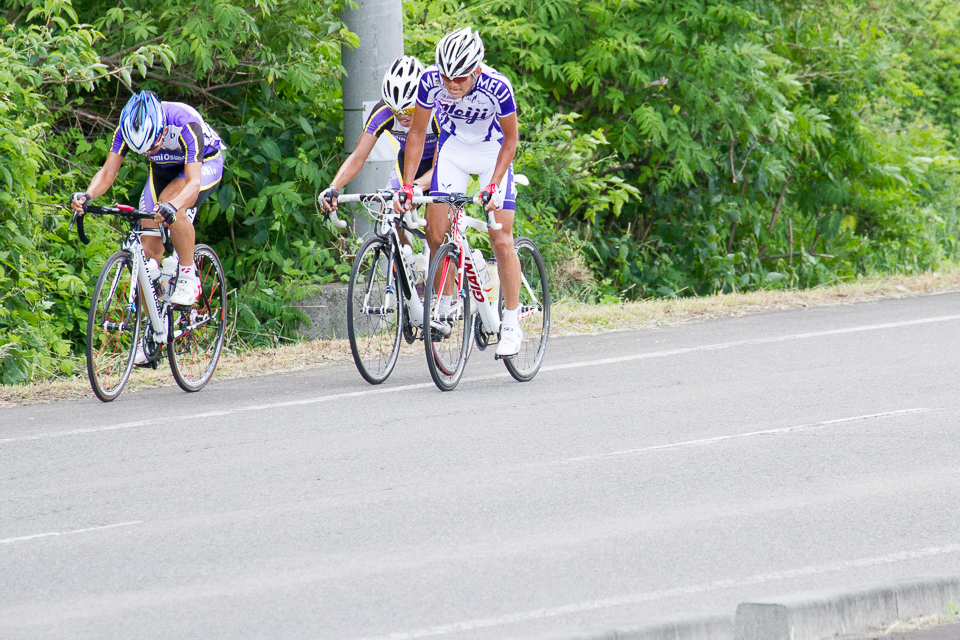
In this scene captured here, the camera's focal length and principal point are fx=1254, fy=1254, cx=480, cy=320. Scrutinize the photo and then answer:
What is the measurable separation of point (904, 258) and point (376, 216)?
482 inches

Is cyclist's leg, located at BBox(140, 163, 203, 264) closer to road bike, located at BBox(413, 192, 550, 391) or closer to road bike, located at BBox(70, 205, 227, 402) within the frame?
road bike, located at BBox(70, 205, 227, 402)

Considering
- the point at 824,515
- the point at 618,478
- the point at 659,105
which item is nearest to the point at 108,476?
the point at 618,478

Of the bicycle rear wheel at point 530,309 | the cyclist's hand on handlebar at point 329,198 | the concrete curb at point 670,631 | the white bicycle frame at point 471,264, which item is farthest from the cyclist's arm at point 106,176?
the concrete curb at point 670,631

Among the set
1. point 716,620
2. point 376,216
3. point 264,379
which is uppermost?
point 376,216

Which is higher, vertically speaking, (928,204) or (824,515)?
(824,515)

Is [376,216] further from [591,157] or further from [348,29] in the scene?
[591,157]

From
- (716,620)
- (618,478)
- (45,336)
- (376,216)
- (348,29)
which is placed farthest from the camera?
(348,29)

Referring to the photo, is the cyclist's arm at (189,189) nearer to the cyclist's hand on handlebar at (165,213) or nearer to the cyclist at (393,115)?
the cyclist's hand on handlebar at (165,213)

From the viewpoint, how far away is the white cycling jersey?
26.1ft

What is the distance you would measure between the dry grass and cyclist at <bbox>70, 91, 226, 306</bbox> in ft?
3.26

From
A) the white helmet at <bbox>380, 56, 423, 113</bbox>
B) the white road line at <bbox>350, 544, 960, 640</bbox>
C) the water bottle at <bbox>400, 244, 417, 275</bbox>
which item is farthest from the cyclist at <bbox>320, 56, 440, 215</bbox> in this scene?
the white road line at <bbox>350, 544, 960, 640</bbox>

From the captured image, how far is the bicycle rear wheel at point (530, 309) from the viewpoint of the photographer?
333 inches

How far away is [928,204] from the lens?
2055 cm

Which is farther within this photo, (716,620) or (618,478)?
(618,478)
